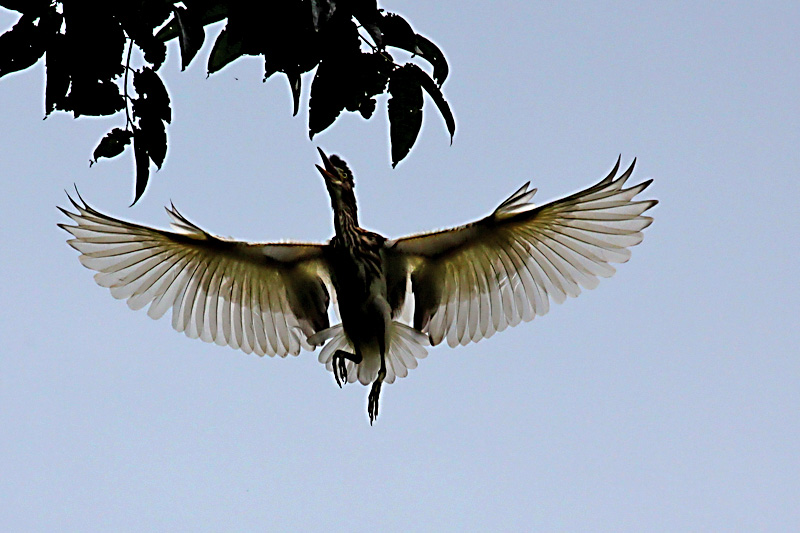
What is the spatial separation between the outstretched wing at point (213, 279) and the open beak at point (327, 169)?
17.8 inches

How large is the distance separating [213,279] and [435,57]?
3232 millimetres

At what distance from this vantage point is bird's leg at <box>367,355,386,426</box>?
499 centimetres

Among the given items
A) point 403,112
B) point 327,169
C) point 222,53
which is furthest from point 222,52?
point 327,169

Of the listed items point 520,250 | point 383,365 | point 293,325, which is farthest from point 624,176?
point 293,325

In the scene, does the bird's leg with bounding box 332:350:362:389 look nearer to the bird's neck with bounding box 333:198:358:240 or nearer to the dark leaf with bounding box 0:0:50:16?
the bird's neck with bounding box 333:198:358:240

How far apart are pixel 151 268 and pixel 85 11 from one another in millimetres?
3151

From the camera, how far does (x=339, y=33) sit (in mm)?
2182

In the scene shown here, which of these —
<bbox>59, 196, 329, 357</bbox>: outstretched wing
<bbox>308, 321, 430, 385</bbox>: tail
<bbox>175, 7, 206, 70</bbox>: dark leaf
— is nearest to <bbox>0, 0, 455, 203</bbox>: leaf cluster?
<bbox>175, 7, 206, 70</bbox>: dark leaf

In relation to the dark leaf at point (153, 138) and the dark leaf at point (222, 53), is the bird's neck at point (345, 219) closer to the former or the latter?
the dark leaf at point (222, 53)

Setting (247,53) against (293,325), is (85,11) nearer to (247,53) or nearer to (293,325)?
(247,53)

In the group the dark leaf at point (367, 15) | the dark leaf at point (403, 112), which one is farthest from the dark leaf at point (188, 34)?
the dark leaf at point (403, 112)

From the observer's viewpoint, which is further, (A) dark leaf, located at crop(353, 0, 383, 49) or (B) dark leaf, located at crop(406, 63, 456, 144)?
(B) dark leaf, located at crop(406, 63, 456, 144)

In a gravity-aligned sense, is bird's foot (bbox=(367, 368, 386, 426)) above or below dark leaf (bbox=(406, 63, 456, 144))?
below

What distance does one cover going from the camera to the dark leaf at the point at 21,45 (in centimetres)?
212
